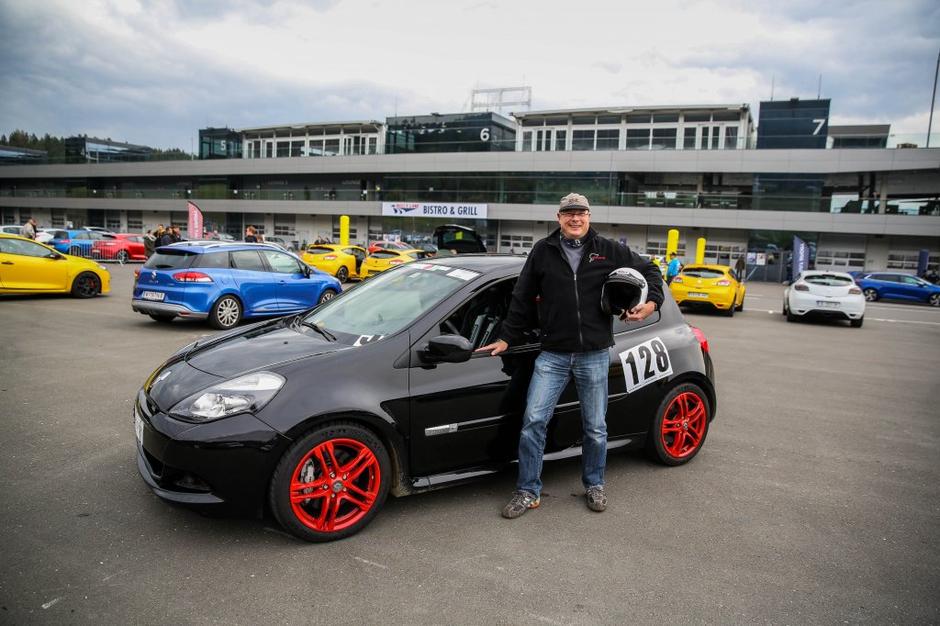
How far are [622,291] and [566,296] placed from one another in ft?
1.12

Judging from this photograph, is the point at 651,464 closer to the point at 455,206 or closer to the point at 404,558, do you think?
the point at 404,558

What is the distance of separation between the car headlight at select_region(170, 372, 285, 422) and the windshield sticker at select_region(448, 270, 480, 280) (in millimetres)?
1381

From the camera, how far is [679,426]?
450cm

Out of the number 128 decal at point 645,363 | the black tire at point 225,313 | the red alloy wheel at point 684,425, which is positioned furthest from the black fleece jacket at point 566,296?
the black tire at point 225,313

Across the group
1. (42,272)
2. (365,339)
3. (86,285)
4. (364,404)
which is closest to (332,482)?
(364,404)

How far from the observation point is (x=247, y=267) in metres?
10.3

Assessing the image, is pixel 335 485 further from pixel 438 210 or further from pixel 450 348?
pixel 438 210

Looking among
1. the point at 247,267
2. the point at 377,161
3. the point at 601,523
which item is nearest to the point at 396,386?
the point at 601,523

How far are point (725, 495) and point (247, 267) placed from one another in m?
8.71

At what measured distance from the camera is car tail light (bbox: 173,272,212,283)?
9539mm

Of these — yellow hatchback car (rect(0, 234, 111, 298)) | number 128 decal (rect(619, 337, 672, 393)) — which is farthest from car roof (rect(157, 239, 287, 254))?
number 128 decal (rect(619, 337, 672, 393))

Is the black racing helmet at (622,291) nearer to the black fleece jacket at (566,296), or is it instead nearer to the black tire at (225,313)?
the black fleece jacket at (566,296)

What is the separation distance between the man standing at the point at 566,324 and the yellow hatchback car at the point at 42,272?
40.2ft

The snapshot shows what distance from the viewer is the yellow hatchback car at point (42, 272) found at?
38.4 ft
